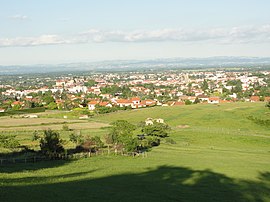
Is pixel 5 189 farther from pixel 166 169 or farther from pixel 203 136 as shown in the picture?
pixel 203 136

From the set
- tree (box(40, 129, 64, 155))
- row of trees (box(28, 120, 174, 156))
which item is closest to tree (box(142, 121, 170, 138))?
row of trees (box(28, 120, 174, 156))

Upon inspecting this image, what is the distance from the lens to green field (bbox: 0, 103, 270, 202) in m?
22.9

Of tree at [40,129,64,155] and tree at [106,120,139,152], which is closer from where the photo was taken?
tree at [40,129,64,155]

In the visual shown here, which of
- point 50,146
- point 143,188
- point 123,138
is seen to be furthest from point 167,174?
point 123,138

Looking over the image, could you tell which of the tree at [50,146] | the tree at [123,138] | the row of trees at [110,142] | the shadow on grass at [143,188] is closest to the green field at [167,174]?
the shadow on grass at [143,188]

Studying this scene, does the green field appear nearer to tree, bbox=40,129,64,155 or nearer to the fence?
the fence

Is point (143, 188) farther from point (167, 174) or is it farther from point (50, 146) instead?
point (50, 146)

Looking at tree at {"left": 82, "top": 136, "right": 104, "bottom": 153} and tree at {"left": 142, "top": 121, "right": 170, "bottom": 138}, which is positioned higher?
tree at {"left": 82, "top": 136, "right": 104, "bottom": 153}

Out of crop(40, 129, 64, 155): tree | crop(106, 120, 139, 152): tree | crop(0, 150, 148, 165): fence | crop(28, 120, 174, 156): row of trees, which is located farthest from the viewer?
crop(106, 120, 139, 152): tree

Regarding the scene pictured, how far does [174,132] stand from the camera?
239 feet

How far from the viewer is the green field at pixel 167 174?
75.2 feet

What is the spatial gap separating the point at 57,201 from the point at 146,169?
58.8 ft

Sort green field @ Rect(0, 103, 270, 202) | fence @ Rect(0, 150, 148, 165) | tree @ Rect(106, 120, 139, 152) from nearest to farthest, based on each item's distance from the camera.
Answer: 1. green field @ Rect(0, 103, 270, 202)
2. fence @ Rect(0, 150, 148, 165)
3. tree @ Rect(106, 120, 139, 152)

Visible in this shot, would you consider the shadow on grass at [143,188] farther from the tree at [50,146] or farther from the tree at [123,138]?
the tree at [123,138]
